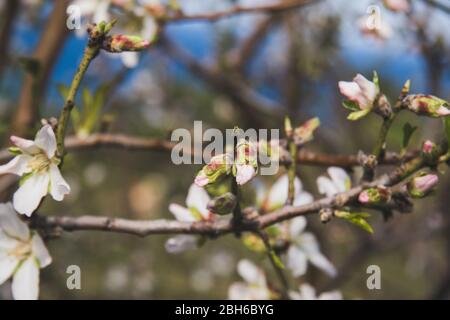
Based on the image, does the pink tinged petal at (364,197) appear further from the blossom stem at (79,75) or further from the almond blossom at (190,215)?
the blossom stem at (79,75)

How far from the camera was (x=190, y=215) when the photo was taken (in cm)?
70

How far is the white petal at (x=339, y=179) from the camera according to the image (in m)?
0.69

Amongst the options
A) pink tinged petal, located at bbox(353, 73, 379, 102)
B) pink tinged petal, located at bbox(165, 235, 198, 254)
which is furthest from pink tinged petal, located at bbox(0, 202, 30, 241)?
pink tinged petal, located at bbox(353, 73, 379, 102)

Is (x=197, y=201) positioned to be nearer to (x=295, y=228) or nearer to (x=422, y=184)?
(x=295, y=228)

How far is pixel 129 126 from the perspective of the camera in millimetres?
2781

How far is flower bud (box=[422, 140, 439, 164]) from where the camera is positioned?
626 mm

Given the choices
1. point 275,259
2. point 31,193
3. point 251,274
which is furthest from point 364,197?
point 31,193

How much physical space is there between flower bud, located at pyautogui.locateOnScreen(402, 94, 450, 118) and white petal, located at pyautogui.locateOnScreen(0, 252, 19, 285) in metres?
0.44

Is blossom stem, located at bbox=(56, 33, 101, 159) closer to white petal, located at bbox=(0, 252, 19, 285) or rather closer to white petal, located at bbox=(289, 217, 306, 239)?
white petal, located at bbox=(0, 252, 19, 285)

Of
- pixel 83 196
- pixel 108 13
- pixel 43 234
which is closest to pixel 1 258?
pixel 43 234

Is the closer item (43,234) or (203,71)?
(43,234)

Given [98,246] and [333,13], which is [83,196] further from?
[333,13]

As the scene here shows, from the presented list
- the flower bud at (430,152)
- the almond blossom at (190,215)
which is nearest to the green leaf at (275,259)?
the almond blossom at (190,215)
